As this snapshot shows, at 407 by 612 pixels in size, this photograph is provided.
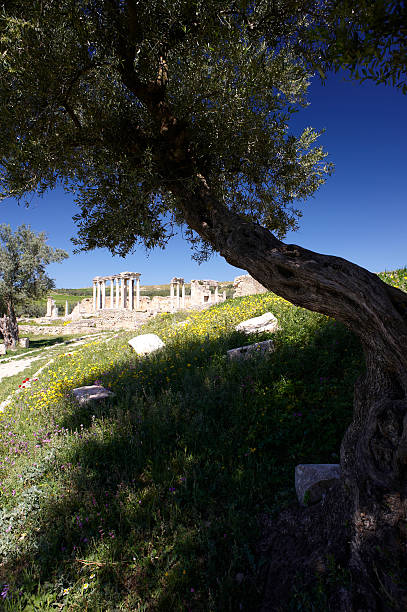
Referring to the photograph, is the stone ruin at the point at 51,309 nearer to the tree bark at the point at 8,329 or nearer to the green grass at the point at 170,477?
the tree bark at the point at 8,329

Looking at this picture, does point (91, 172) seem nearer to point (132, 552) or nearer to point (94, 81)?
point (94, 81)

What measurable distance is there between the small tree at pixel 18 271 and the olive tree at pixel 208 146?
74.3 feet

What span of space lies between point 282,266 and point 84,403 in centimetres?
589

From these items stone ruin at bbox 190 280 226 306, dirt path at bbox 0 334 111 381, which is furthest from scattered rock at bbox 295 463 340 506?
stone ruin at bbox 190 280 226 306

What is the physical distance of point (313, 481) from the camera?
336cm

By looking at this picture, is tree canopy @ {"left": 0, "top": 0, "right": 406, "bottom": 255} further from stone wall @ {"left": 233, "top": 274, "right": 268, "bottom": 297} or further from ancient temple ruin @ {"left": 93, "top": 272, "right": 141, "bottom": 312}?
ancient temple ruin @ {"left": 93, "top": 272, "right": 141, "bottom": 312}

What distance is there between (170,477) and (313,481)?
1.97m

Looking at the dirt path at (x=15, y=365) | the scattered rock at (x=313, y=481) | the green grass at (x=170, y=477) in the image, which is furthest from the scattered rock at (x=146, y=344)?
the dirt path at (x=15, y=365)

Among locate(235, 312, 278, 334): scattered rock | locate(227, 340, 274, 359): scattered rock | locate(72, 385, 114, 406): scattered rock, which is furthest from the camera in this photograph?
locate(235, 312, 278, 334): scattered rock

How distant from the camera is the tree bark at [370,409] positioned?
225 centimetres

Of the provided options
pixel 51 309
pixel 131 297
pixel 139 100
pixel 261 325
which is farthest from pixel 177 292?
pixel 139 100

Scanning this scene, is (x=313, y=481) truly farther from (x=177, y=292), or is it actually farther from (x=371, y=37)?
(x=177, y=292)

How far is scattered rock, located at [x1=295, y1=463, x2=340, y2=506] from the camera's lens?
329 cm

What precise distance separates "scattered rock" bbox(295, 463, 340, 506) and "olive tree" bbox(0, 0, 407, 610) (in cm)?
46
